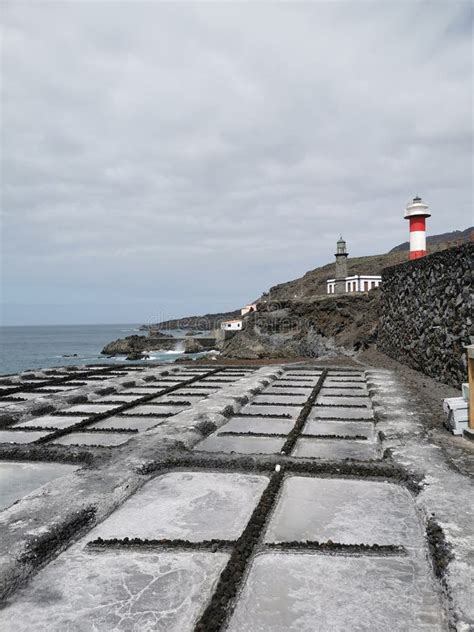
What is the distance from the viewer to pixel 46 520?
3035 millimetres

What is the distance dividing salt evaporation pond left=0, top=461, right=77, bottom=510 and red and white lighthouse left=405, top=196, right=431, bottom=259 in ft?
47.6

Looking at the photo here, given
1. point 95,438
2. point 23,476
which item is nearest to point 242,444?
point 95,438

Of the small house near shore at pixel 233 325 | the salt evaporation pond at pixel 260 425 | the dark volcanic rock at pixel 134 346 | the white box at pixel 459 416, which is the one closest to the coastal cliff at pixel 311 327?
the salt evaporation pond at pixel 260 425

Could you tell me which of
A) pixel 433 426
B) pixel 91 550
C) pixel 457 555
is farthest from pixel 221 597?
pixel 433 426

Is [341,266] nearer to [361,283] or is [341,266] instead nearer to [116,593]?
[361,283]

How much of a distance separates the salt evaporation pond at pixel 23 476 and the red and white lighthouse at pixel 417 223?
14.5 meters

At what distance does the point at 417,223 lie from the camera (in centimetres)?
1641

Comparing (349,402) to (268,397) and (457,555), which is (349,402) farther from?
(457,555)

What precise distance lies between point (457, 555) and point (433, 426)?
3182 mm

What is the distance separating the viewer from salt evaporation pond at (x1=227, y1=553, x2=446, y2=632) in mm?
2092

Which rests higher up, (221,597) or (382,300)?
(382,300)

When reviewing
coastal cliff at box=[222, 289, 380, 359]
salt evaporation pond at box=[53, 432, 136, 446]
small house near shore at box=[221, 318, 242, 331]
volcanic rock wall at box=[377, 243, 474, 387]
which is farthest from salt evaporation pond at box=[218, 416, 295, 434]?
small house near shore at box=[221, 318, 242, 331]

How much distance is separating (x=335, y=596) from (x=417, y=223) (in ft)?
51.7

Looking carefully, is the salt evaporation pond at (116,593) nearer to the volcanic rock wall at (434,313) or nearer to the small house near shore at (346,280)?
the volcanic rock wall at (434,313)
